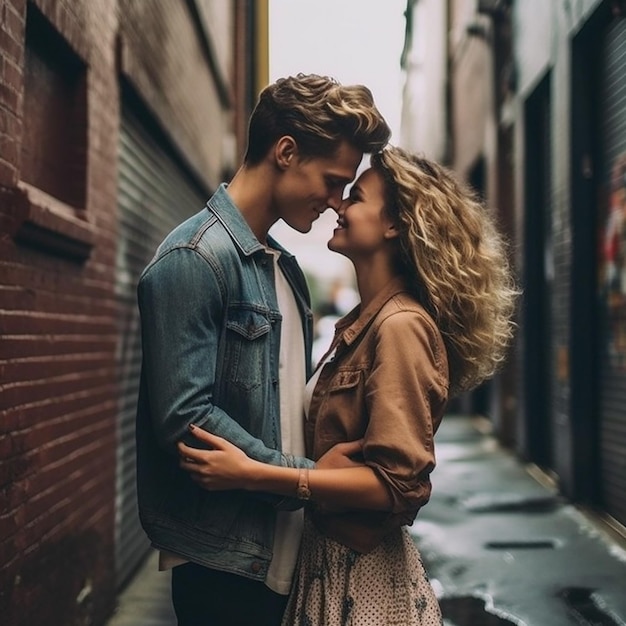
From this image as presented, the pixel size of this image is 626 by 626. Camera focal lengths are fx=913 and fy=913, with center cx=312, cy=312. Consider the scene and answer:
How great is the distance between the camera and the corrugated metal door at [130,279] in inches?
231

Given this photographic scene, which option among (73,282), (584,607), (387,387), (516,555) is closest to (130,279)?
(73,282)

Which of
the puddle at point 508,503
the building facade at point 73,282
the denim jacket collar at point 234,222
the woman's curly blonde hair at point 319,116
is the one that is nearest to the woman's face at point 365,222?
the woman's curly blonde hair at point 319,116

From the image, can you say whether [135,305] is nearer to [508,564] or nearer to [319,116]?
[508,564]

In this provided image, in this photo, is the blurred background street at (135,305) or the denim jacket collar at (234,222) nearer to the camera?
the denim jacket collar at (234,222)

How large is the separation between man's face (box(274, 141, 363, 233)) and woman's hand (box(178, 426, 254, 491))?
705mm

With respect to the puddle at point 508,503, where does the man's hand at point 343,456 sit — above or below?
above

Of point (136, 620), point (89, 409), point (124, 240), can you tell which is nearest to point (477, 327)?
point (89, 409)

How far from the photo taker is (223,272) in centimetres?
229

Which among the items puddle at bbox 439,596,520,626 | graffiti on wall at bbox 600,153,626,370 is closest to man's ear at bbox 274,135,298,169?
puddle at bbox 439,596,520,626

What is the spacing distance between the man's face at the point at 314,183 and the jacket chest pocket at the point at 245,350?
35 centimetres

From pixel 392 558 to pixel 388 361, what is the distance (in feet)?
1.84

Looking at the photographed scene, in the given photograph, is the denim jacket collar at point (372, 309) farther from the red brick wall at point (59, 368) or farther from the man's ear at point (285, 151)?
the red brick wall at point (59, 368)

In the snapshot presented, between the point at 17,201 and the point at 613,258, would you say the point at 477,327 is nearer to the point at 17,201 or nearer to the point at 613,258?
the point at 17,201

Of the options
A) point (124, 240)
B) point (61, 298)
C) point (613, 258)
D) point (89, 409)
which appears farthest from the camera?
point (613, 258)
